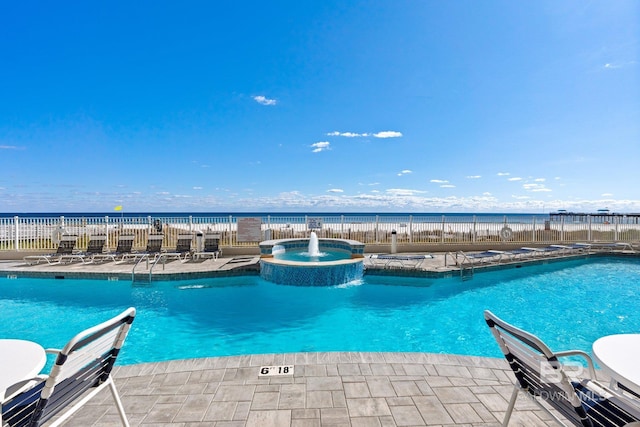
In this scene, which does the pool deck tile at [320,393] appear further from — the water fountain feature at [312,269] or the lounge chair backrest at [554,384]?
the water fountain feature at [312,269]

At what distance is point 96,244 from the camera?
31.5ft

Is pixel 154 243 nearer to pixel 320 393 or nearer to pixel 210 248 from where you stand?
pixel 210 248

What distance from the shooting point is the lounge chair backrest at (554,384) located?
137cm

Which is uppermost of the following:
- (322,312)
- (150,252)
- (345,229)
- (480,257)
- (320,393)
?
(345,229)

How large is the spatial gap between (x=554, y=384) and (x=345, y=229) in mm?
10163

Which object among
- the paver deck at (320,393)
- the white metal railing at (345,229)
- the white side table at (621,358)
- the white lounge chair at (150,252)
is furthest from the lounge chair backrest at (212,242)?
the white side table at (621,358)

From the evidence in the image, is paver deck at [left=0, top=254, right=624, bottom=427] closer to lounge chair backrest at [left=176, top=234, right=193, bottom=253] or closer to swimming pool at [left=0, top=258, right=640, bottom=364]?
swimming pool at [left=0, top=258, right=640, bottom=364]

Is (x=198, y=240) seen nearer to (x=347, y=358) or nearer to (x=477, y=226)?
(x=347, y=358)

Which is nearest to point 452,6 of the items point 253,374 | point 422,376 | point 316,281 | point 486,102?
point 486,102

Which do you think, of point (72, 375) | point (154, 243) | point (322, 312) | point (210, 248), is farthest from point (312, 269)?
point (154, 243)

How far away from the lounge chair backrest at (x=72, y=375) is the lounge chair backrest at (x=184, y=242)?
8379 mm

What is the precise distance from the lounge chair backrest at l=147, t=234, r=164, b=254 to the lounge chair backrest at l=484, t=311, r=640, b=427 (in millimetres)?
10068

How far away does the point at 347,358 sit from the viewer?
308 centimetres

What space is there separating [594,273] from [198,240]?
12100 millimetres
